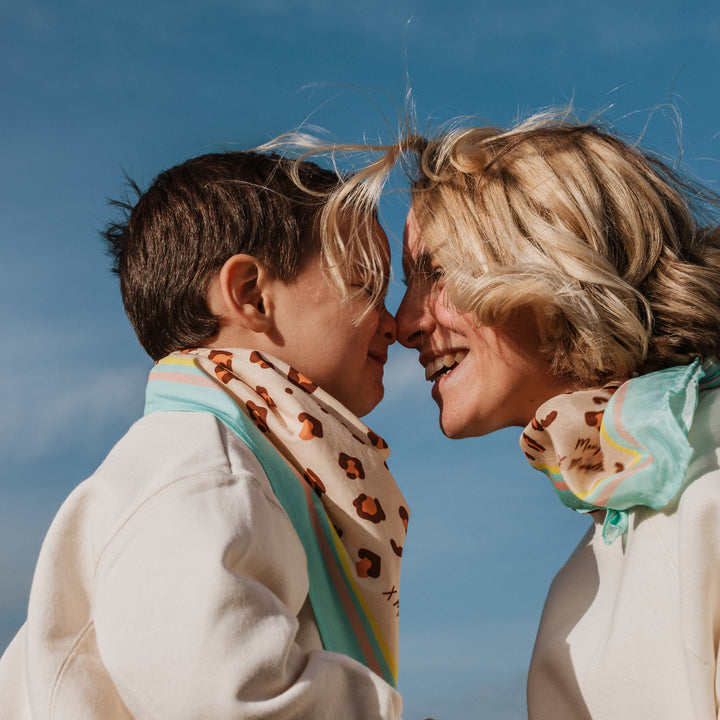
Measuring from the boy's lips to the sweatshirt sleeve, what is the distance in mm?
1467

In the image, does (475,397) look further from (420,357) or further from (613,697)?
(613,697)

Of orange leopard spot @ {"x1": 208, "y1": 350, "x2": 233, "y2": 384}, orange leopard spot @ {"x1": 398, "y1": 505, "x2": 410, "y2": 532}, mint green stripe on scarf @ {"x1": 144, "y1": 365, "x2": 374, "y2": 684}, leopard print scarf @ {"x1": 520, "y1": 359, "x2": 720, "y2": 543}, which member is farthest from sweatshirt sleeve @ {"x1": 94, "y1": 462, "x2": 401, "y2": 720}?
leopard print scarf @ {"x1": 520, "y1": 359, "x2": 720, "y2": 543}

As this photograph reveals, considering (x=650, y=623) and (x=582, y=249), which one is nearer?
(x=650, y=623)

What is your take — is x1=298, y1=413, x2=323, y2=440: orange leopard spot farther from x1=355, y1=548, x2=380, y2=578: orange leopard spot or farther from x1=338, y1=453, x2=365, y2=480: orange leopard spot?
x1=355, y1=548, x2=380, y2=578: orange leopard spot

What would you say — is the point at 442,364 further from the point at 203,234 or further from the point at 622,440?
the point at 203,234

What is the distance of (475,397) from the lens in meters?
3.28

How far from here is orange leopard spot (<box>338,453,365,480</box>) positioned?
2600 mm

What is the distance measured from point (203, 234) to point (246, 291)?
0.88 ft

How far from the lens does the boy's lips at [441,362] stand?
3.38 m

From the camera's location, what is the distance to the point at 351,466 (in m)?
2.62

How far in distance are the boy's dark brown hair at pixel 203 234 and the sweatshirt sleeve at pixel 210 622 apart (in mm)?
1054

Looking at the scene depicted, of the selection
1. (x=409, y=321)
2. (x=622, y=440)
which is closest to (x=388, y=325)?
(x=409, y=321)

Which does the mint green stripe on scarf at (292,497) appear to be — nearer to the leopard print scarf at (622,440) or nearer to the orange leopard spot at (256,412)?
the orange leopard spot at (256,412)

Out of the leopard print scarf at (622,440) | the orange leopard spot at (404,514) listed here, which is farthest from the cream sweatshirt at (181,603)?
the leopard print scarf at (622,440)
